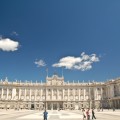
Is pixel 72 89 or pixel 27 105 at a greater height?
pixel 72 89

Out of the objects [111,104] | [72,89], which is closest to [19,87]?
[72,89]

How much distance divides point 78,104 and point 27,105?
29599 mm

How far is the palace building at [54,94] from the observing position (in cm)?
13412

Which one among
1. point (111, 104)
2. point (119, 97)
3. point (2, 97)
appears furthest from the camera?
point (2, 97)

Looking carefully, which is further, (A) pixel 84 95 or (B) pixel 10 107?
(A) pixel 84 95

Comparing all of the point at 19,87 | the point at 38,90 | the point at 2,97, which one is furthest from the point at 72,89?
the point at 2,97

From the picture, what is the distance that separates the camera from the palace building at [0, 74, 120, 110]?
134 m

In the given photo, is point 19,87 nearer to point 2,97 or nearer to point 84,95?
point 2,97

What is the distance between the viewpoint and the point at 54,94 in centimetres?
14050

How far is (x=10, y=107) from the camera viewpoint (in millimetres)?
130750

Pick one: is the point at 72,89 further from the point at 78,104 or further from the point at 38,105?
the point at 38,105

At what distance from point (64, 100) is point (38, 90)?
1642cm

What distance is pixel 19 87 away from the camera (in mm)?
136625

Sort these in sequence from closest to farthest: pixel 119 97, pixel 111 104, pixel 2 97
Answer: pixel 119 97 → pixel 111 104 → pixel 2 97
